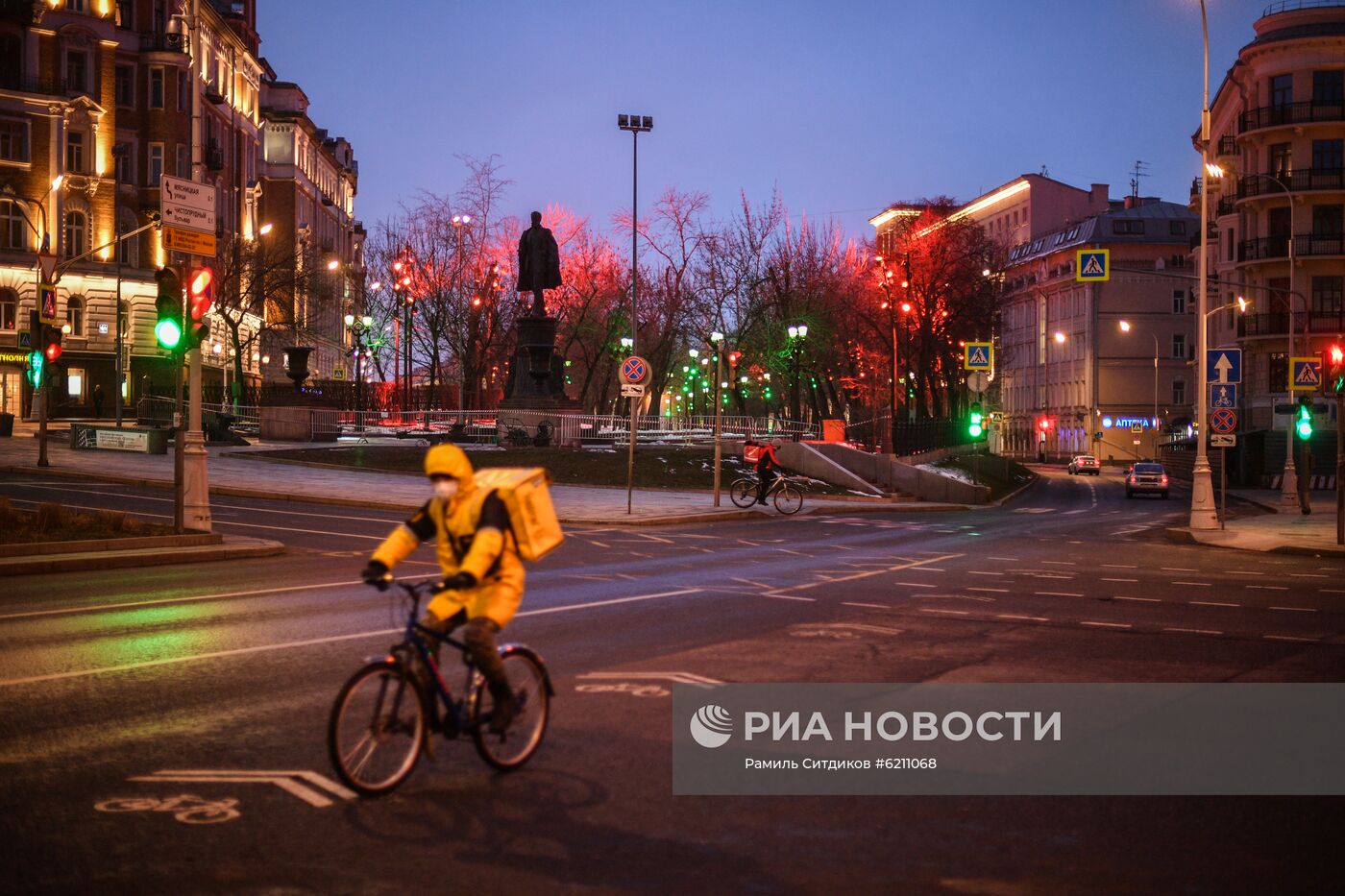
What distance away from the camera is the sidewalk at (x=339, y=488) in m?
29.2

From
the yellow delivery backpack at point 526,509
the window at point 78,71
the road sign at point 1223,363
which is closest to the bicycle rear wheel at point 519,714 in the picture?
the yellow delivery backpack at point 526,509

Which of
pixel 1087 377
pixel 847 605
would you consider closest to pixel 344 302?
pixel 1087 377

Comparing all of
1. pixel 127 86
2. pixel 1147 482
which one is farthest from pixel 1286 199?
pixel 127 86

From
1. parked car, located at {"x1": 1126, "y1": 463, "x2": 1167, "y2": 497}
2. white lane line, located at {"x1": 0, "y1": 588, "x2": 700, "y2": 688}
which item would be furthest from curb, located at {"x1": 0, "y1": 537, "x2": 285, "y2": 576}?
parked car, located at {"x1": 1126, "y1": 463, "x2": 1167, "y2": 497}

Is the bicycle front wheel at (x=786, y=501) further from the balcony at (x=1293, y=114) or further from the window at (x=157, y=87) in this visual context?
the window at (x=157, y=87)

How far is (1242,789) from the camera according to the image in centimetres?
699

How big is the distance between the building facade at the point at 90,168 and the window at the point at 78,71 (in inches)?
1.8

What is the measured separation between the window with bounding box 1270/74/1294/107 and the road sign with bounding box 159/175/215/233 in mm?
59507

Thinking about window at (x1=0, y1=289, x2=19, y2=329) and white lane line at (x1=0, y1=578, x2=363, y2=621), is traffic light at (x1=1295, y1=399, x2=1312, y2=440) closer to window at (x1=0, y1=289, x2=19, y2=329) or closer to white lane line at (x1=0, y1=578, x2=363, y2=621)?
white lane line at (x1=0, y1=578, x2=363, y2=621)

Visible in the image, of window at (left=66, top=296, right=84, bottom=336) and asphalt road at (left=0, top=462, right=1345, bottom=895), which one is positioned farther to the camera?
window at (left=66, top=296, right=84, bottom=336)

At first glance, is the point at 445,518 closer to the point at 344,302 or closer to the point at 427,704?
the point at 427,704

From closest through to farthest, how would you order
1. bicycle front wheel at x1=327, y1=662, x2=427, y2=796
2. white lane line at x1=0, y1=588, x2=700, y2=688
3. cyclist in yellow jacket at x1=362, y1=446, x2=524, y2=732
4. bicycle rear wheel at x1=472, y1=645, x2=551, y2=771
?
bicycle front wheel at x1=327, y1=662, x2=427, y2=796
cyclist in yellow jacket at x1=362, y1=446, x2=524, y2=732
bicycle rear wheel at x1=472, y1=645, x2=551, y2=771
white lane line at x1=0, y1=588, x2=700, y2=688

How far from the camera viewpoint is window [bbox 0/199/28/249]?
200 ft

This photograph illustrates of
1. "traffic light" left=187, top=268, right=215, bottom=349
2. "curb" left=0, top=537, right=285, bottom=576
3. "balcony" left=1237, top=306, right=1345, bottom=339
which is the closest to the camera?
"curb" left=0, top=537, right=285, bottom=576
